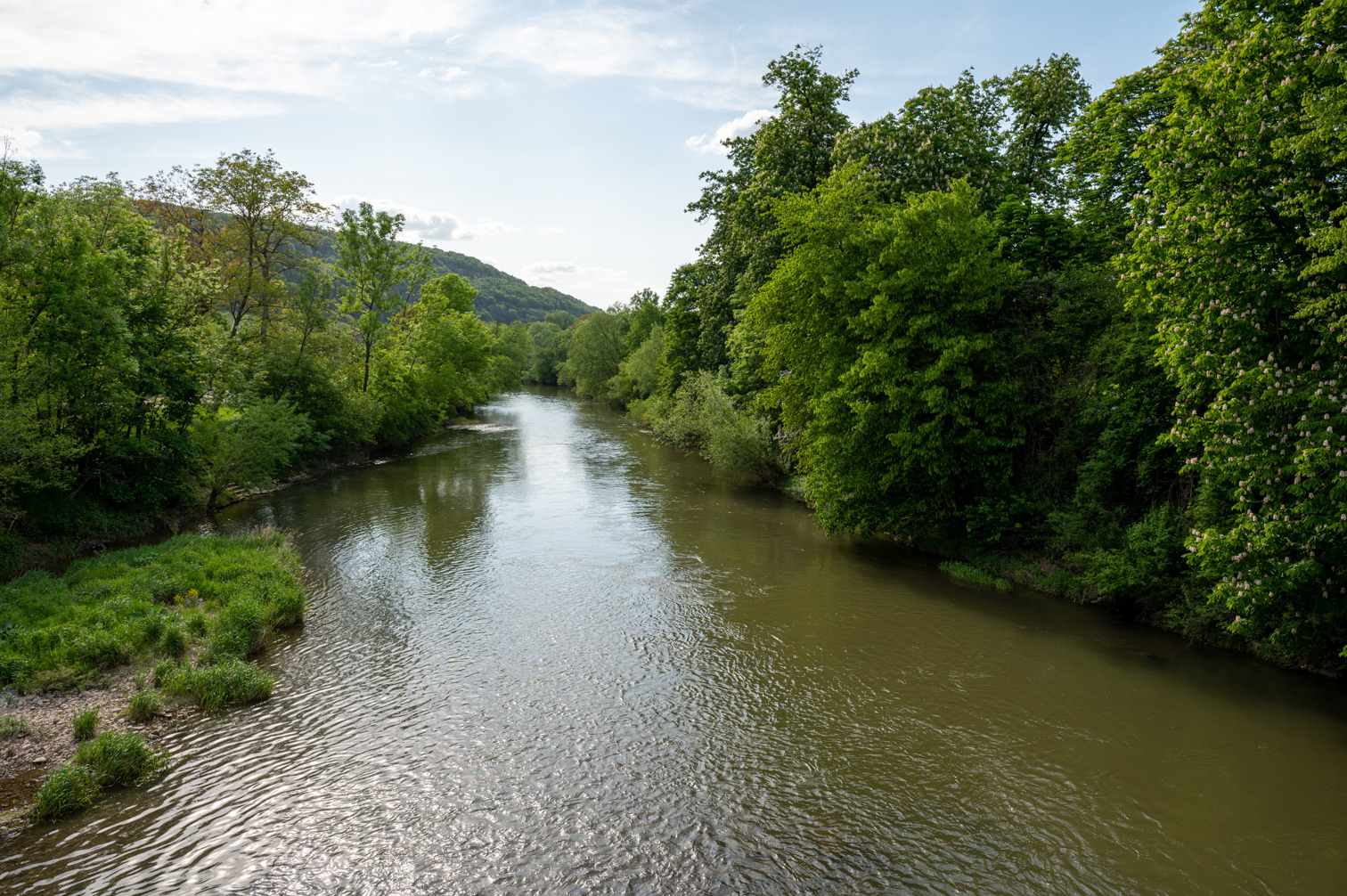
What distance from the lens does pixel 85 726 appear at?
898 cm

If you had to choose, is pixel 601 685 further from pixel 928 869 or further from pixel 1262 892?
pixel 1262 892

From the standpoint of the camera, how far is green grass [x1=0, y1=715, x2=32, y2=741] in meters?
8.62

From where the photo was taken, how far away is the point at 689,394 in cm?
3541

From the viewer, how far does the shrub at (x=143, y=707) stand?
968 cm

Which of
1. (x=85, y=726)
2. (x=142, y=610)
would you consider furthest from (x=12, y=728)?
(x=142, y=610)

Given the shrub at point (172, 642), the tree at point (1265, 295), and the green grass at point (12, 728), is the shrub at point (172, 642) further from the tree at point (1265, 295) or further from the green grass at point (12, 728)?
the tree at point (1265, 295)

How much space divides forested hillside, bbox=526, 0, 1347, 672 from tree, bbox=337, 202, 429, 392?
62.0 ft

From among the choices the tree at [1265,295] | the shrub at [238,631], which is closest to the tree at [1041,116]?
the tree at [1265,295]

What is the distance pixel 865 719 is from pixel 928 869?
10.3ft

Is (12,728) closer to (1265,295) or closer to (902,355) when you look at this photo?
(902,355)

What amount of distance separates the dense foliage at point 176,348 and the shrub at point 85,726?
6.88 m

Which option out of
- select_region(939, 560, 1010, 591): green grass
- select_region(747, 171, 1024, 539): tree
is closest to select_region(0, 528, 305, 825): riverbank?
select_region(747, 171, 1024, 539): tree

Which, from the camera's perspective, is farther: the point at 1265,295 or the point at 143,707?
the point at 1265,295

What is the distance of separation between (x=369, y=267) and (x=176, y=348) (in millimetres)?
19215
